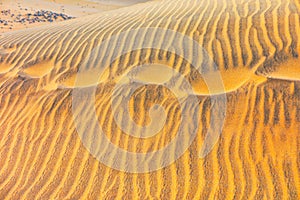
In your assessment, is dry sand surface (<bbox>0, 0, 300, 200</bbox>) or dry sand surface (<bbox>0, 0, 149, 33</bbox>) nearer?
dry sand surface (<bbox>0, 0, 300, 200</bbox>)

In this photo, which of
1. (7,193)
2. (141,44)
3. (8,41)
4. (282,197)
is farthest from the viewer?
(8,41)

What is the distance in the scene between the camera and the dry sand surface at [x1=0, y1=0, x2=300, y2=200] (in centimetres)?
415

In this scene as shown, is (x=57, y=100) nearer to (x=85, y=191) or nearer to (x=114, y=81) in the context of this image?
(x=114, y=81)

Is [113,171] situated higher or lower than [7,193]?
higher

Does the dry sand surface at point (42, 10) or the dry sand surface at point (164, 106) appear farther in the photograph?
the dry sand surface at point (42, 10)

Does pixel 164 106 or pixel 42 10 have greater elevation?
pixel 42 10

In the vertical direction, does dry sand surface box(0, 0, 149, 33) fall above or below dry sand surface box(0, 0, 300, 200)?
above

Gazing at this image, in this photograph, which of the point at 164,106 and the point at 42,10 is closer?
the point at 164,106

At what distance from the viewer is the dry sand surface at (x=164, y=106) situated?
13.6ft

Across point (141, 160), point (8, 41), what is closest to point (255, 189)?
point (141, 160)

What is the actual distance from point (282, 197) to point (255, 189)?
0.30 metres

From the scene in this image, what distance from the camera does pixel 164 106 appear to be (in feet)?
16.7

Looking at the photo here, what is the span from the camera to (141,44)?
6324 mm

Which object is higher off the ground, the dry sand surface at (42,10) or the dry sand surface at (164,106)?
the dry sand surface at (42,10)
